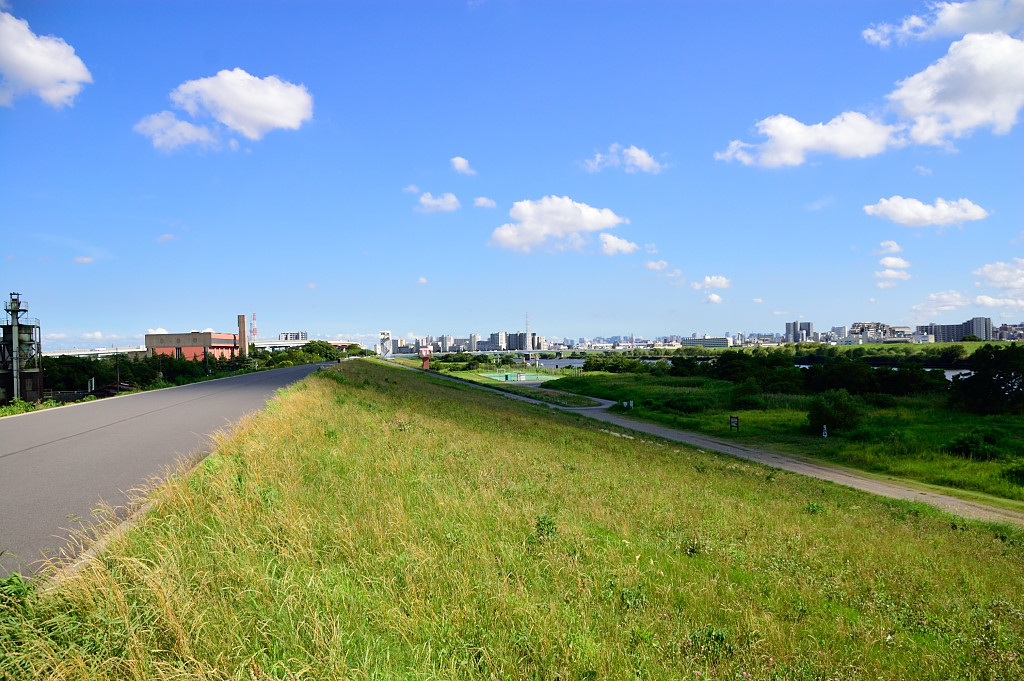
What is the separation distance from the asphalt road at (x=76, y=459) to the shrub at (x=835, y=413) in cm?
3704

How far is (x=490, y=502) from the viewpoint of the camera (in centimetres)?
838

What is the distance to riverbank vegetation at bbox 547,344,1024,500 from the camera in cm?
2808

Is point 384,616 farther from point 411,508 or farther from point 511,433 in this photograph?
point 511,433

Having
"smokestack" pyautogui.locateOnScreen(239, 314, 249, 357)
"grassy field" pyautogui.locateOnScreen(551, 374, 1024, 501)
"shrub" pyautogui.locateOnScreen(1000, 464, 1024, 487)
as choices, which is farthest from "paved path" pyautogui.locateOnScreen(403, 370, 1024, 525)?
"smokestack" pyautogui.locateOnScreen(239, 314, 249, 357)

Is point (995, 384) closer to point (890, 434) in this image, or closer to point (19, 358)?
point (890, 434)

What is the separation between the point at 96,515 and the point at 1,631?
3.39m

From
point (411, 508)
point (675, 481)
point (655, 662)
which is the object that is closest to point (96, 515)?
point (411, 508)

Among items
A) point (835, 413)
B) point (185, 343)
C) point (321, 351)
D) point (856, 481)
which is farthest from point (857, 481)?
point (185, 343)

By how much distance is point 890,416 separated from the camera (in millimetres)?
40750

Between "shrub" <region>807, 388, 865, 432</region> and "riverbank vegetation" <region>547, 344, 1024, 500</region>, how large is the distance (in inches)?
2.5

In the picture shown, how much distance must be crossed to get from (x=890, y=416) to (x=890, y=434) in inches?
296

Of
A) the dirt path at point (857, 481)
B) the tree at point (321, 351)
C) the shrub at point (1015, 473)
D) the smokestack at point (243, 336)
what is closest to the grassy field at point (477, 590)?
the dirt path at point (857, 481)

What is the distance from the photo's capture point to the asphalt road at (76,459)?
690cm

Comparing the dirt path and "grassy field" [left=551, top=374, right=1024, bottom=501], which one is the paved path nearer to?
the dirt path
